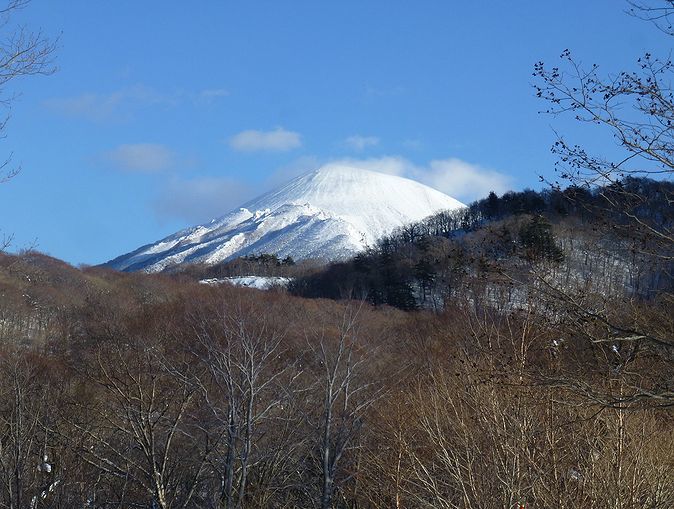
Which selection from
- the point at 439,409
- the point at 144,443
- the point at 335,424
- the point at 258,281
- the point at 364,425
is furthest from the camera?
the point at 258,281

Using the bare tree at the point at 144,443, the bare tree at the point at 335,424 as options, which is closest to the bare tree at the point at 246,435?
the bare tree at the point at 144,443

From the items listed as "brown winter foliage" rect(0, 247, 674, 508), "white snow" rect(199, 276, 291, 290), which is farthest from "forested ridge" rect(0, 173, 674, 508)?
"white snow" rect(199, 276, 291, 290)

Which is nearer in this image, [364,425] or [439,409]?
[439,409]

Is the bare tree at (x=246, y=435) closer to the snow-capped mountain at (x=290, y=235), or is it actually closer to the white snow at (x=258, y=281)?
the white snow at (x=258, y=281)

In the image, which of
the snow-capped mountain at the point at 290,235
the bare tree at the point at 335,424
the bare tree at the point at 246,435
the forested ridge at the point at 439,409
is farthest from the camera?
the snow-capped mountain at the point at 290,235

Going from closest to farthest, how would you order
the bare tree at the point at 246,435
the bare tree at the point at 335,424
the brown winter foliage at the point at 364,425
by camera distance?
the brown winter foliage at the point at 364,425
the bare tree at the point at 246,435
the bare tree at the point at 335,424

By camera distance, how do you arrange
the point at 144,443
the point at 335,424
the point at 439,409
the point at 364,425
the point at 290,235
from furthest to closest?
the point at 290,235 < the point at 335,424 < the point at 364,425 < the point at 144,443 < the point at 439,409

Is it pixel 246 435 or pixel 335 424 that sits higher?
pixel 246 435

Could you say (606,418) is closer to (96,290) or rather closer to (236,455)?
(236,455)

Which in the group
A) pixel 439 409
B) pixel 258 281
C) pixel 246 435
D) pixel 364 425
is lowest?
pixel 364 425

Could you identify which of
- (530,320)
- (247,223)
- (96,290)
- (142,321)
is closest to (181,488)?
(530,320)

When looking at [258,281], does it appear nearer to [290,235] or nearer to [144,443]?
[290,235]

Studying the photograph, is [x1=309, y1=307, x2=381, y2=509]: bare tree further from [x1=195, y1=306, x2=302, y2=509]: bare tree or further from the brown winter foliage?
[x1=195, y1=306, x2=302, y2=509]: bare tree

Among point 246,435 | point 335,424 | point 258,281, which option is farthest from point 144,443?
point 258,281
